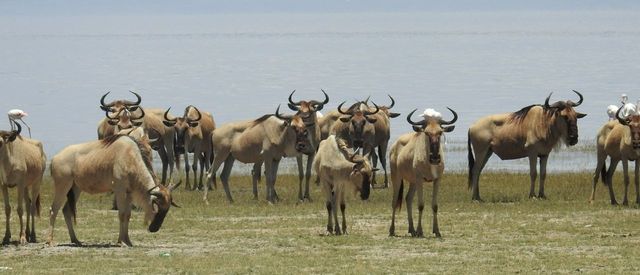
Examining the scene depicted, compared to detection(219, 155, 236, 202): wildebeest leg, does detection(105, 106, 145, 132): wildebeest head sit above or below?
above

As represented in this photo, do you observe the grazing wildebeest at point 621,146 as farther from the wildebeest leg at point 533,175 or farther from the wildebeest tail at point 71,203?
the wildebeest tail at point 71,203

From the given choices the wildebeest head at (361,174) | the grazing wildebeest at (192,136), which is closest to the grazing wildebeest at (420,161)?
the wildebeest head at (361,174)

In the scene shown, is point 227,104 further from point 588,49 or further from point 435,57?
point 588,49

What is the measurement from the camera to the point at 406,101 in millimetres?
70625

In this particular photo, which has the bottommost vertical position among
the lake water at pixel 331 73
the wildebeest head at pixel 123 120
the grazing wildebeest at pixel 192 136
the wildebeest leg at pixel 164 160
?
the lake water at pixel 331 73

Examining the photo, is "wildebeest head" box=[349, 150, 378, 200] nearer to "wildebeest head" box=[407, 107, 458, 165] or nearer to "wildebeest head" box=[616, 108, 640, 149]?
"wildebeest head" box=[407, 107, 458, 165]

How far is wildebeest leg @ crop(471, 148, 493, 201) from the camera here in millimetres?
29031

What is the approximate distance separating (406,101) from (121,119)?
43476 millimetres

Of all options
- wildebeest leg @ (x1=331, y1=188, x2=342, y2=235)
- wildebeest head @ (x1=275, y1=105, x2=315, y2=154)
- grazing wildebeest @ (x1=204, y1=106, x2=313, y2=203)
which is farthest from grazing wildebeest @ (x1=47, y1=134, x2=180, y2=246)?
grazing wildebeest @ (x1=204, y1=106, x2=313, y2=203)

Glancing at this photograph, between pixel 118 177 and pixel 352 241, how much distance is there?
3.17 metres

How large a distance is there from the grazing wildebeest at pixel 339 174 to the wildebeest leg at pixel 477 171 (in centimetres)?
668

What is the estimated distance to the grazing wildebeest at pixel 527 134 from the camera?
29.9 metres

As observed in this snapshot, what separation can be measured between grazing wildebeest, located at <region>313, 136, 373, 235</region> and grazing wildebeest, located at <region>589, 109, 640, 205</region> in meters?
5.94

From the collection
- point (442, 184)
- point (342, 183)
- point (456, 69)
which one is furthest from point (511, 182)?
point (456, 69)
